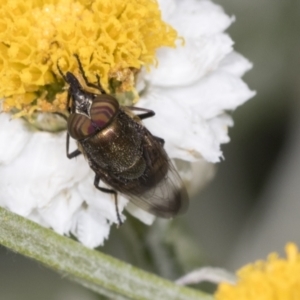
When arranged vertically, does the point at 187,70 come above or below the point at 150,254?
above

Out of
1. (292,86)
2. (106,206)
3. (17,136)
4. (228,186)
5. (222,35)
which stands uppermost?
(222,35)

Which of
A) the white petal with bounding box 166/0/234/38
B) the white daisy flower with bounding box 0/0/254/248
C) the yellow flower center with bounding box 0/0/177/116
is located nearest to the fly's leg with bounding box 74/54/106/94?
the yellow flower center with bounding box 0/0/177/116

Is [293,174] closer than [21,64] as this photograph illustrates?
No

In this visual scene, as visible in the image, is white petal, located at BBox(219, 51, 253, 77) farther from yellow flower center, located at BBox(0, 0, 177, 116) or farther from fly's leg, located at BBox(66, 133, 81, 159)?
fly's leg, located at BBox(66, 133, 81, 159)

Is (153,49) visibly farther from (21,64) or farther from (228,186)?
(228,186)

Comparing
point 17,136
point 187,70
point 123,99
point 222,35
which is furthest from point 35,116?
point 222,35

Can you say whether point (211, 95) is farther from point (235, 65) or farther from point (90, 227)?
point (90, 227)

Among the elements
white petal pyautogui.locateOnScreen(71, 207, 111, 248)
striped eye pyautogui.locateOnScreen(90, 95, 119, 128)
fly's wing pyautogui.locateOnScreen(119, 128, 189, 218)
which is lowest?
white petal pyautogui.locateOnScreen(71, 207, 111, 248)
